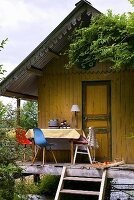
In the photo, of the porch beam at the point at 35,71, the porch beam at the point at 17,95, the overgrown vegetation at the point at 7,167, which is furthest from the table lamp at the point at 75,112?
the overgrown vegetation at the point at 7,167

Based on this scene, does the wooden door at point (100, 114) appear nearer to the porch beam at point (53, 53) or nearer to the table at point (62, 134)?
the table at point (62, 134)

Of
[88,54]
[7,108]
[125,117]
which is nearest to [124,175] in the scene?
[125,117]

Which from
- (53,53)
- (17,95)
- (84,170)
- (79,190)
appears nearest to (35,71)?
(53,53)

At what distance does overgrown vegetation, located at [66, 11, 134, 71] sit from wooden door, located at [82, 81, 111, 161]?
762mm

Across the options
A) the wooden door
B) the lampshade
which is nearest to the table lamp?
the lampshade

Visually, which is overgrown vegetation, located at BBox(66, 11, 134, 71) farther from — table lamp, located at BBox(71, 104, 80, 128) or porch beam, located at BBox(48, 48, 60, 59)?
table lamp, located at BBox(71, 104, 80, 128)

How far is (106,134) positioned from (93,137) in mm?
799

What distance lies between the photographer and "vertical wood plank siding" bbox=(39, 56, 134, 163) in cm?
1045

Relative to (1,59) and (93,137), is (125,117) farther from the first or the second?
(1,59)

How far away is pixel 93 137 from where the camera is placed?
32.5ft

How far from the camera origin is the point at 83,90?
10828mm

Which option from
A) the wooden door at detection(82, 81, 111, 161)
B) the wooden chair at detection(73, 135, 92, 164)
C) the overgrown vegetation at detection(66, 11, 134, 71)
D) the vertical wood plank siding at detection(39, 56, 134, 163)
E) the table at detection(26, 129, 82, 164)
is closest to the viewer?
the overgrown vegetation at detection(66, 11, 134, 71)

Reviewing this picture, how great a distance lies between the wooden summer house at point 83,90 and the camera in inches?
402

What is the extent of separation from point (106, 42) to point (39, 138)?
267cm
